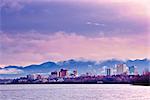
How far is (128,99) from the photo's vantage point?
27.6 m

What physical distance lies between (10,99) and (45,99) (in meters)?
2.44

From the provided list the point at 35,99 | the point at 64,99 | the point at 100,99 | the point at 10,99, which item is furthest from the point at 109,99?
the point at 10,99

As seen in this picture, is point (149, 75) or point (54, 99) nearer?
point (54, 99)

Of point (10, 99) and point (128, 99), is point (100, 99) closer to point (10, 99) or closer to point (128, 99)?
point (128, 99)

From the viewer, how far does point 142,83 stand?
63.3 m

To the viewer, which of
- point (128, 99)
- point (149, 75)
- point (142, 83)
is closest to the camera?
point (128, 99)

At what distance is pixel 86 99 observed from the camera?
27672mm

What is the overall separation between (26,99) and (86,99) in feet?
13.9

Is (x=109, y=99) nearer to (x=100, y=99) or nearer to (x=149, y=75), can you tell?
(x=100, y=99)

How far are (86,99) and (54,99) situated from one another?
209 cm

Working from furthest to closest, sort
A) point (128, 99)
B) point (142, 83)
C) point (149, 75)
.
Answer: point (142, 83)
point (149, 75)
point (128, 99)

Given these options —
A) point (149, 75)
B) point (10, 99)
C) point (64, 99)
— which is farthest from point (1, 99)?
point (149, 75)

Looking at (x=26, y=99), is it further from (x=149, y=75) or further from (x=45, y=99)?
(x=149, y=75)

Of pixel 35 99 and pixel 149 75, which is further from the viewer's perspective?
pixel 149 75
